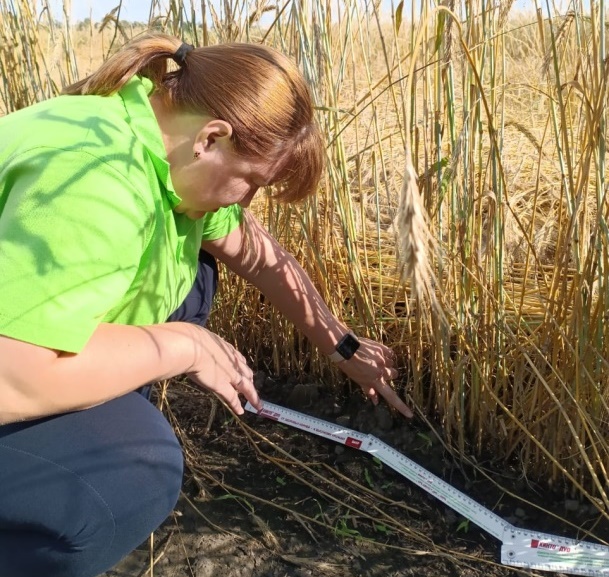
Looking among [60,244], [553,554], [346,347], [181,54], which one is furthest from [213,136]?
[553,554]

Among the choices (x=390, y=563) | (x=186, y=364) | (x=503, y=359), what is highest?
(x=186, y=364)

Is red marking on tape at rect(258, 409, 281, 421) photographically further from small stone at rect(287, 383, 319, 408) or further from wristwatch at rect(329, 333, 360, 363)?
wristwatch at rect(329, 333, 360, 363)

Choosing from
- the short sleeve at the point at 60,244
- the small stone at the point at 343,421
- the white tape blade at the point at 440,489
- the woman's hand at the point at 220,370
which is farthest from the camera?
the small stone at the point at 343,421

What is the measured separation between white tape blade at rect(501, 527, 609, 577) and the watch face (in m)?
0.47

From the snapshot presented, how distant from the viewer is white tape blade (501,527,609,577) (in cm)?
123

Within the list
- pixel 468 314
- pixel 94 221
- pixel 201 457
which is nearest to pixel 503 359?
pixel 468 314

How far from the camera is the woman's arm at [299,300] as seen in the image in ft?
4.82

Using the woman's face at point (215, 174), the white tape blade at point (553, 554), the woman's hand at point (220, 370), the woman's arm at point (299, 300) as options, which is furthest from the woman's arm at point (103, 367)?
the white tape blade at point (553, 554)

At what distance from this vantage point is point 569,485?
135 centimetres

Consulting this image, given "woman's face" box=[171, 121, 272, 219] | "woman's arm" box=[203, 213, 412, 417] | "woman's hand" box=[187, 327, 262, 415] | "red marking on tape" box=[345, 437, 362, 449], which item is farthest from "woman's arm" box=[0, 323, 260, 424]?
"red marking on tape" box=[345, 437, 362, 449]

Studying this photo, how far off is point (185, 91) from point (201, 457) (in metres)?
0.90

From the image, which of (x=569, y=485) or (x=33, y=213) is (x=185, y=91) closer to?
(x=33, y=213)

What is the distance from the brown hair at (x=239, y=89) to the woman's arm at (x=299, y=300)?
39cm

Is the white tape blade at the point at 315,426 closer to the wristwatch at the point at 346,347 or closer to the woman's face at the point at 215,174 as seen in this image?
the wristwatch at the point at 346,347
